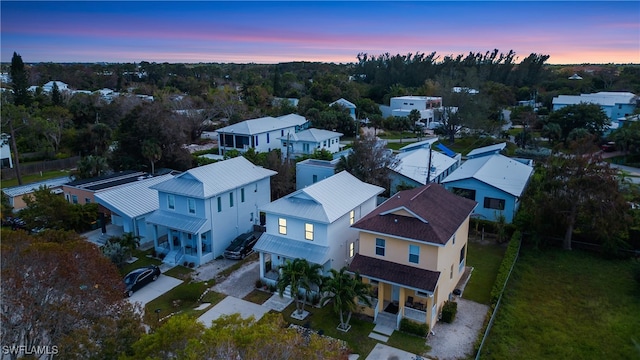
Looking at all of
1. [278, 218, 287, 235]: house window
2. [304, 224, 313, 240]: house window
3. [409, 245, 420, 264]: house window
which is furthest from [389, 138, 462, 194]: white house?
[409, 245, 420, 264]: house window

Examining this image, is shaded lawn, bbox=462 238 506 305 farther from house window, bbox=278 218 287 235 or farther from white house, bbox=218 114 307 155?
white house, bbox=218 114 307 155

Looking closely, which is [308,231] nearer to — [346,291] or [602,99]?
[346,291]

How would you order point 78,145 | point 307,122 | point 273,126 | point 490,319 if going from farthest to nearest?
point 307,122
point 273,126
point 78,145
point 490,319

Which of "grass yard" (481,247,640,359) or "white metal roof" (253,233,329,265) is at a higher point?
"white metal roof" (253,233,329,265)

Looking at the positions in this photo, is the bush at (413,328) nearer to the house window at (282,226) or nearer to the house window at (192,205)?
the house window at (282,226)

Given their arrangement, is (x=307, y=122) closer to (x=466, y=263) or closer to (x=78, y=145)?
(x=78, y=145)

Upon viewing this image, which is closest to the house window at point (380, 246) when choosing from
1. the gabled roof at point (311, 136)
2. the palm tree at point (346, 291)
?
the palm tree at point (346, 291)

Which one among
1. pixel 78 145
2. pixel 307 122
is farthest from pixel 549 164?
pixel 78 145
